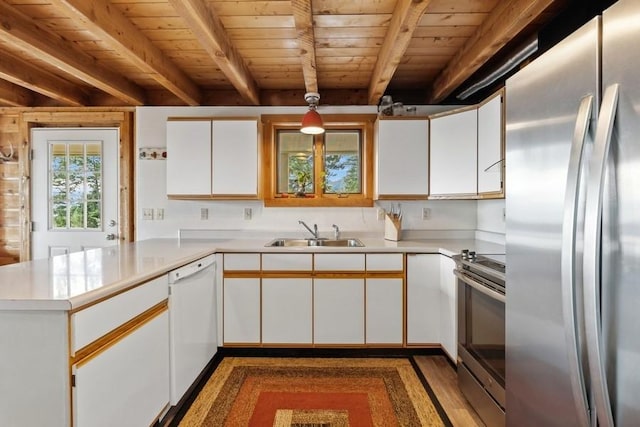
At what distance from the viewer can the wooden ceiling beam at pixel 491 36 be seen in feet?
5.80

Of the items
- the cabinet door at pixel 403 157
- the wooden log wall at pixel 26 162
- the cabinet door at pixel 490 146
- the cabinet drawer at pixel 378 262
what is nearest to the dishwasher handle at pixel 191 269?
the cabinet drawer at pixel 378 262

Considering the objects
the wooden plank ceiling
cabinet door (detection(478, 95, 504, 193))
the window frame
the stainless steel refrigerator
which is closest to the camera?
the stainless steel refrigerator

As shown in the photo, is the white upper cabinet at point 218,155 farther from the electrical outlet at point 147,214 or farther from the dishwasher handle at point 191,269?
the dishwasher handle at point 191,269

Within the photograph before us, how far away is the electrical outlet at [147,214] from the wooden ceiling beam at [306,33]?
1907 mm

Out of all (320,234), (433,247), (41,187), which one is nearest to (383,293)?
(433,247)

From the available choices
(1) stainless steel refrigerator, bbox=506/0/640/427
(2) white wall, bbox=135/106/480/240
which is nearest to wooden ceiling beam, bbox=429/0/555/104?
(2) white wall, bbox=135/106/480/240

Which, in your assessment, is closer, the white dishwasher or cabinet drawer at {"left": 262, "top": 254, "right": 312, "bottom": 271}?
the white dishwasher

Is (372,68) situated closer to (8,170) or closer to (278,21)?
(278,21)

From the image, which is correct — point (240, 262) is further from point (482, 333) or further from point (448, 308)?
Answer: point (482, 333)

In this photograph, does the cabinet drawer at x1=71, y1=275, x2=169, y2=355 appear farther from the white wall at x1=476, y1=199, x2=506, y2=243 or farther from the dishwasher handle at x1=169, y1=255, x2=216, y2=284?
the white wall at x1=476, y1=199, x2=506, y2=243

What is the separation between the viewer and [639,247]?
71cm

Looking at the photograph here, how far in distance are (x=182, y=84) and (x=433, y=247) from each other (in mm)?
2434

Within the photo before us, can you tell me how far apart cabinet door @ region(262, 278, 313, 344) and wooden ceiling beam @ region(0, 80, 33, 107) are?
2814 mm

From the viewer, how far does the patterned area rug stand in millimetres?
1919
